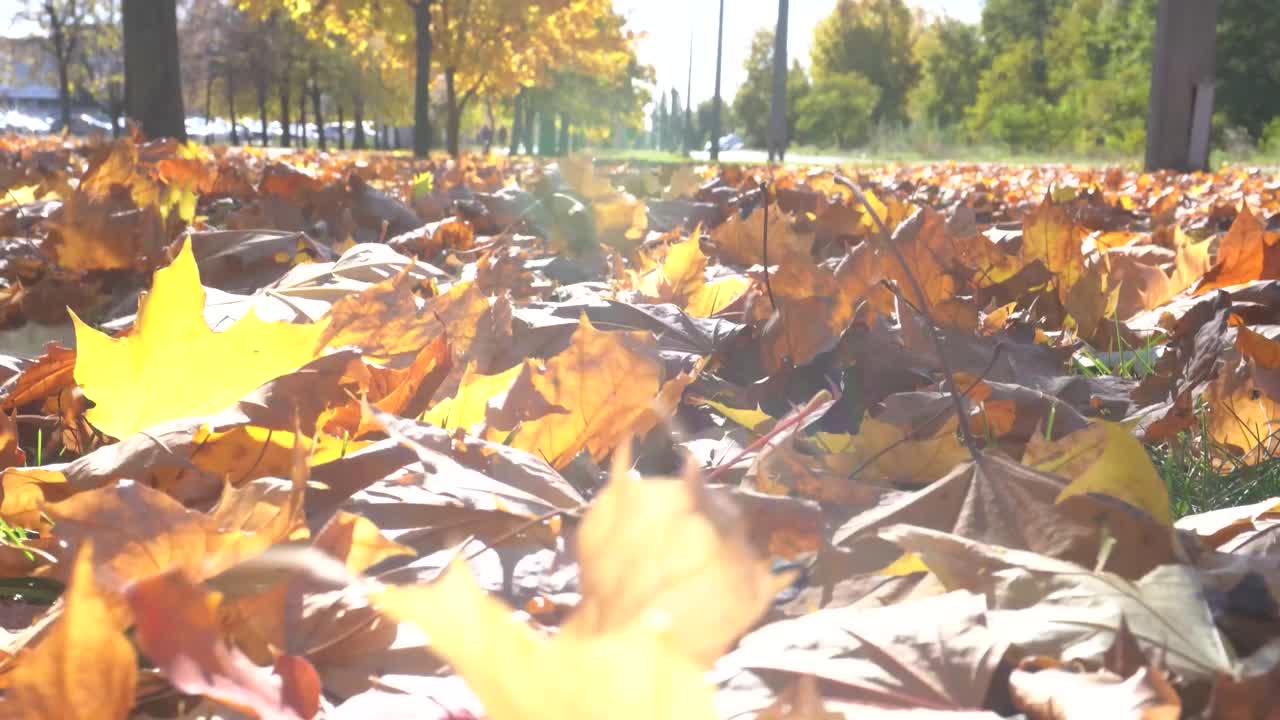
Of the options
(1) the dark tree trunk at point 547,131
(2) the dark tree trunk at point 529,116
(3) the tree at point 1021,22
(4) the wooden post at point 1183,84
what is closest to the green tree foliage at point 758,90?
(3) the tree at point 1021,22

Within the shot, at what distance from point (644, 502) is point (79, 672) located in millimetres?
309

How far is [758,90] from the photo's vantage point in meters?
70.7

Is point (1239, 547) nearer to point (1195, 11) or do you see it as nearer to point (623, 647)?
point (623, 647)

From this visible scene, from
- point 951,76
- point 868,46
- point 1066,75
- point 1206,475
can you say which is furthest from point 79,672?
point 868,46

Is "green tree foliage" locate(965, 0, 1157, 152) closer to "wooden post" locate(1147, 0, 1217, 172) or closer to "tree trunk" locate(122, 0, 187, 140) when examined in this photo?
"wooden post" locate(1147, 0, 1217, 172)

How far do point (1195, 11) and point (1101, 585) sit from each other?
1267 centimetres

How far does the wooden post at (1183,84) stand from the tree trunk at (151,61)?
9.82 m

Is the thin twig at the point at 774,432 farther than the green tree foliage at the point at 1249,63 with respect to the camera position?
No

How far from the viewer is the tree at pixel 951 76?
56.6m

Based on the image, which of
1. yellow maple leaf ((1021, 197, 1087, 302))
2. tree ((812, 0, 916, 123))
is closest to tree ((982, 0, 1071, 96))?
tree ((812, 0, 916, 123))

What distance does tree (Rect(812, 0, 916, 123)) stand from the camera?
63.1 meters

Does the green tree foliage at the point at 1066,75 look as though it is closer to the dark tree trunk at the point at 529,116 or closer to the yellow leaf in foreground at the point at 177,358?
the dark tree trunk at the point at 529,116

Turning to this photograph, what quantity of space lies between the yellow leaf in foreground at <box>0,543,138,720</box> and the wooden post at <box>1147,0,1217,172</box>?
12550 mm

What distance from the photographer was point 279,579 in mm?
724
